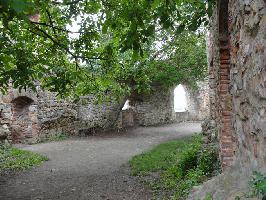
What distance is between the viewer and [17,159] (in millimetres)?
9195

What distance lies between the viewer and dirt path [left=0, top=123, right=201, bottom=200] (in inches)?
240

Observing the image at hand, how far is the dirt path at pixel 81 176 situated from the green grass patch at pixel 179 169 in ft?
0.98

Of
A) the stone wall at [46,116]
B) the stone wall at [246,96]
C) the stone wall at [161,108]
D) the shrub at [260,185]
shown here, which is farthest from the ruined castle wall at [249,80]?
the stone wall at [161,108]

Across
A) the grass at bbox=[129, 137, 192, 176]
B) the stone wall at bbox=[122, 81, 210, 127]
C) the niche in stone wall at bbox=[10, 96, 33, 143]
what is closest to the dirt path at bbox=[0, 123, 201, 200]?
the grass at bbox=[129, 137, 192, 176]

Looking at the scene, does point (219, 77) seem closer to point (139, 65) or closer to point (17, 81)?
point (17, 81)

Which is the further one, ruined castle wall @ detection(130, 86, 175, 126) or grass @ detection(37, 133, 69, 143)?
ruined castle wall @ detection(130, 86, 175, 126)

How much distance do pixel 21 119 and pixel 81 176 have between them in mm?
6521

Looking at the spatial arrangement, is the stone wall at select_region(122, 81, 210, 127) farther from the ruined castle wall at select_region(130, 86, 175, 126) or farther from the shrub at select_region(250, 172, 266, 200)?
the shrub at select_region(250, 172, 266, 200)

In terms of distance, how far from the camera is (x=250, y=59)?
3.24 meters

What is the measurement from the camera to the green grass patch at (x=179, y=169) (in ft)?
18.1

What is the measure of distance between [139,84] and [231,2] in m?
4.25

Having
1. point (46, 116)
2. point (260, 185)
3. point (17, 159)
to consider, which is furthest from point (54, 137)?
point (260, 185)

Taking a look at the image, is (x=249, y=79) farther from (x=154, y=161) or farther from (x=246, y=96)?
(x=154, y=161)

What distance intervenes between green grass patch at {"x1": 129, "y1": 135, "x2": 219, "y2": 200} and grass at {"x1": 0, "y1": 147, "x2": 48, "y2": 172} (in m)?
2.57
